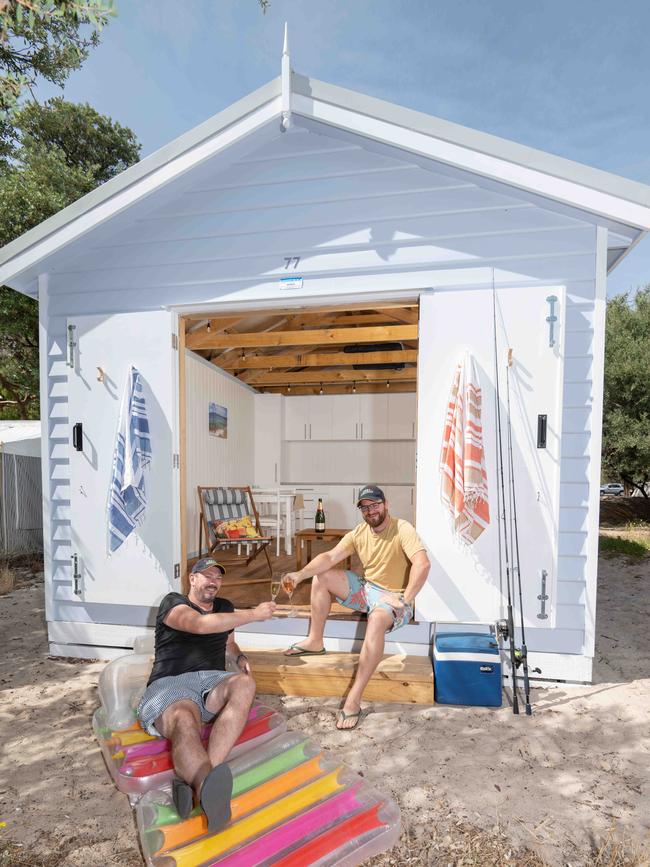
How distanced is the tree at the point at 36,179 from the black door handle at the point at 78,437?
268cm

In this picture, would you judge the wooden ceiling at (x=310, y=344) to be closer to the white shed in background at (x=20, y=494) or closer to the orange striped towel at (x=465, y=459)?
the orange striped towel at (x=465, y=459)

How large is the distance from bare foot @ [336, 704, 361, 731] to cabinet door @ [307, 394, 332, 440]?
5.71 meters

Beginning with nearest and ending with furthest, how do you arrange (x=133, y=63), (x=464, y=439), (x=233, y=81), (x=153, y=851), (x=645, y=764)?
1. (x=153, y=851)
2. (x=645, y=764)
3. (x=464, y=439)
4. (x=133, y=63)
5. (x=233, y=81)

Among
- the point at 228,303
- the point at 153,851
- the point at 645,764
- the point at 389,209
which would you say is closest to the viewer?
the point at 153,851

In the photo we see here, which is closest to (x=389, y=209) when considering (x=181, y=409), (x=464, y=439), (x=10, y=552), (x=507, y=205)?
(x=507, y=205)

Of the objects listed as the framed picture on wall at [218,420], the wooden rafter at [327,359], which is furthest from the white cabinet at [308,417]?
the wooden rafter at [327,359]

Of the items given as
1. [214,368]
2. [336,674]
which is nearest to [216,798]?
[336,674]

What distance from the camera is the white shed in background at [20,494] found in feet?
23.8

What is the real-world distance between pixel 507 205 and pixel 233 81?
772cm

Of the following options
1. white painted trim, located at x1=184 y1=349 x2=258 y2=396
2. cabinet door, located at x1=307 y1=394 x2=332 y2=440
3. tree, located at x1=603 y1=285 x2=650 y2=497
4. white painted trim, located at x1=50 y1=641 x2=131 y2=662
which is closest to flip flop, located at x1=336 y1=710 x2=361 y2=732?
white painted trim, located at x1=50 y1=641 x2=131 y2=662

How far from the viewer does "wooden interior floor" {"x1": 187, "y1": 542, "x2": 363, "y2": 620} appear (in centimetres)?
352

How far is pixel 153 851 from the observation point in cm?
174

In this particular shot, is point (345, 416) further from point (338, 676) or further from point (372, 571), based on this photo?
point (338, 676)

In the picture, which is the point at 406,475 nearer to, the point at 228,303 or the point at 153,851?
the point at 228,303
